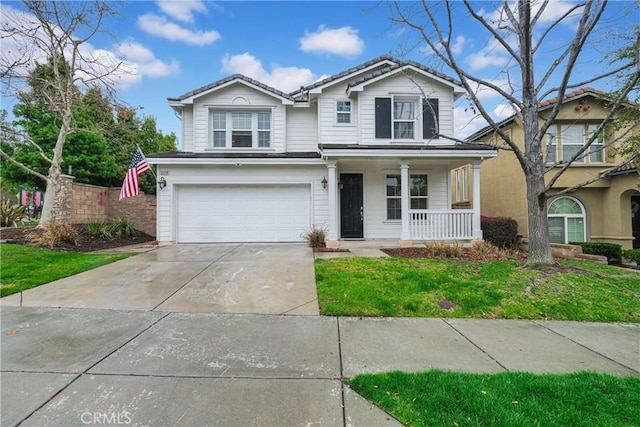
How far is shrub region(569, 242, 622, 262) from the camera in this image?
10.4 metres

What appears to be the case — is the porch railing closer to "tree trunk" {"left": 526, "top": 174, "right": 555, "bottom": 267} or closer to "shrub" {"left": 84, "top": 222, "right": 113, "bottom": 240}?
"tree trunk" {"left": 526, "top": 174, "right": 555, "bottom": 267}

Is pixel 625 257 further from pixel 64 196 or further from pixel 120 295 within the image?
pixel 64 196

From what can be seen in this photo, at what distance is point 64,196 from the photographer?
1109 centimetres

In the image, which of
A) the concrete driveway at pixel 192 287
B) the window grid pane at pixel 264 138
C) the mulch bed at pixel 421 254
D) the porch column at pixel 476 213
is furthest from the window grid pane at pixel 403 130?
the concrete driveway at pixel 192 287

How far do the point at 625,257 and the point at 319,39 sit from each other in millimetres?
13352

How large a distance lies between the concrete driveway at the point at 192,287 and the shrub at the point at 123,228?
182 inches

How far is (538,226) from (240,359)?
701 cm

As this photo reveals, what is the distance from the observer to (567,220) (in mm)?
12484

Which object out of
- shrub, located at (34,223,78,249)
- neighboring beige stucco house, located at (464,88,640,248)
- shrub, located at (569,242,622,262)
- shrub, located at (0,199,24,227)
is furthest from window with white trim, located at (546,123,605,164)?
shrub, located at (0,199,24,227)

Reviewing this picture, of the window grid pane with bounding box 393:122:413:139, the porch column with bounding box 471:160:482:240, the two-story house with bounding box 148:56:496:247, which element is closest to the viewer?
the porch column with bounding box 471:160:482:240

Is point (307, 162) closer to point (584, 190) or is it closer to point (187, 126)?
point (187, 126)

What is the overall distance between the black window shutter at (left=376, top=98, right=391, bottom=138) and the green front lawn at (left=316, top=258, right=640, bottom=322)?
5.97m

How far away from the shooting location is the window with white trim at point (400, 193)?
37.9 ft

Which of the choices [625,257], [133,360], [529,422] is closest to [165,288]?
[133,360]
